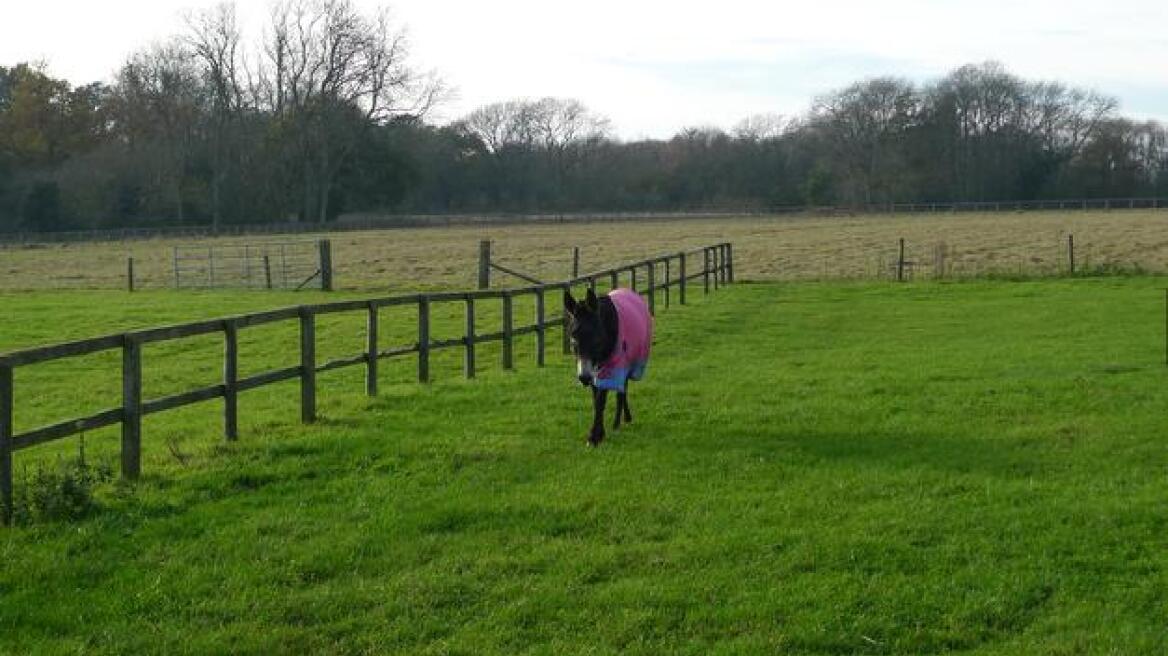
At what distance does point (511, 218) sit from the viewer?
96.2m

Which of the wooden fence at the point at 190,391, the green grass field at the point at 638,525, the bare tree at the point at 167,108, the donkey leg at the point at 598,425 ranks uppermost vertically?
the bare tree at the point at 167,108

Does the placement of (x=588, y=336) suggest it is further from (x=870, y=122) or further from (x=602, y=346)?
(x=870, y=122)

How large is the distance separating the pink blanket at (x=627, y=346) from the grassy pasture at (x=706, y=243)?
2206 centimetres

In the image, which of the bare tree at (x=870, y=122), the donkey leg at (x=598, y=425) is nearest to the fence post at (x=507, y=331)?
the donkey leg at (x=598, y=425)

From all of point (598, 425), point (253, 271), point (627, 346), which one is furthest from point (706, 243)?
point (598, 425)

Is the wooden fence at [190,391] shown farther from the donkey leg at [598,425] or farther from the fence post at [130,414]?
the donkey leg at [598,425]

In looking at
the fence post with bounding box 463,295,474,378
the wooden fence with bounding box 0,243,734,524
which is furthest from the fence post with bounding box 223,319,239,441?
the fence post with bounding box 463,295,474,378

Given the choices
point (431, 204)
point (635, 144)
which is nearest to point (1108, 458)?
point (431, 204)

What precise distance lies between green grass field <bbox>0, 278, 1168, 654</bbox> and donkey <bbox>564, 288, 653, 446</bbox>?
0.34m

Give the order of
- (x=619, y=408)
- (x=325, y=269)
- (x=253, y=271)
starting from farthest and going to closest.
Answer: (x=253, y=271) → (x=325, y=269) → (x=619, y=408)

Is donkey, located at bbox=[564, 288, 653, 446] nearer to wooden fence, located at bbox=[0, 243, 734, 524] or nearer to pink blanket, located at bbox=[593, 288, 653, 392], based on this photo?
pink blanket, located at bbox=[593, 288, 653, 392]

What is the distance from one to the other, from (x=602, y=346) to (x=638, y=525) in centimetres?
316

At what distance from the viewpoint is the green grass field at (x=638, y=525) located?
17.9 ft

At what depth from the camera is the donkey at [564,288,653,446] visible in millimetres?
9922
